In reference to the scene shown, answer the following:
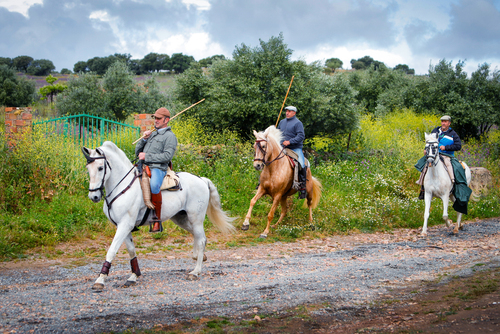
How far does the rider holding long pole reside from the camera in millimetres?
6066

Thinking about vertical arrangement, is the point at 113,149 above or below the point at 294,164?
above

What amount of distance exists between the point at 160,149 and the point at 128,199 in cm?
97

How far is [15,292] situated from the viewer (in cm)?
539

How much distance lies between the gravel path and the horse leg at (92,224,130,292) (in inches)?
5.5

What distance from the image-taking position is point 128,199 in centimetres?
578

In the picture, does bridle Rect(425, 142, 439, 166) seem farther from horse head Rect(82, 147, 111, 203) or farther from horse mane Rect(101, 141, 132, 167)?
horse head Rect(82, 147, 111, 203)

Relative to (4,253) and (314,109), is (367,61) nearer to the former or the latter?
(314,109)

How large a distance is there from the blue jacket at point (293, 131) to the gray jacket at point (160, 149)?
448 cm

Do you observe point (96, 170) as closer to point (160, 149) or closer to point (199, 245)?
point (160, 149)

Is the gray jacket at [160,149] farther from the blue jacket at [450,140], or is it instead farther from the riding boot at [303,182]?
the blue jacket at [450,140]

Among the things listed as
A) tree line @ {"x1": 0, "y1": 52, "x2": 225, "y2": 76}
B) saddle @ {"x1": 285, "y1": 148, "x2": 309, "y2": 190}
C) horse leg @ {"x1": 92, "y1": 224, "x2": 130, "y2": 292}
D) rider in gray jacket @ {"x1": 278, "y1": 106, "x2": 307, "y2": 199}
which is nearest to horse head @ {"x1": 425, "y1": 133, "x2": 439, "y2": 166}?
rider in gray jacket @ {"x1": 278, "y1": 106, "x2": 307, "y2": 199}

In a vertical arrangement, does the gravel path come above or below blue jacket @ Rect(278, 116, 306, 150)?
below

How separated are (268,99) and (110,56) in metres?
62.2

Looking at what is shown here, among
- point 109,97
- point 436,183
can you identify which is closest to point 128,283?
point 436,183
